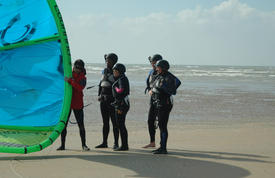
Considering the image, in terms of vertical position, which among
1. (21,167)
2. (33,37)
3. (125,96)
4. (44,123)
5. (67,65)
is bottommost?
(21,167)

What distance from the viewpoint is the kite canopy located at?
5.66 m

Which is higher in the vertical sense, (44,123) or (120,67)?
(120,67)

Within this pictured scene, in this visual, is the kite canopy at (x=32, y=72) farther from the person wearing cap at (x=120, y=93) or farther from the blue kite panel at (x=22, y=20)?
the person wearing cap at (x=120, y=93)

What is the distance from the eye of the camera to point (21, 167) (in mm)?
5039

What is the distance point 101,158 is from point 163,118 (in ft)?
3.64

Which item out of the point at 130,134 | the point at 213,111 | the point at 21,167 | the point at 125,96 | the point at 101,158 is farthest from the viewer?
the point at 213,111

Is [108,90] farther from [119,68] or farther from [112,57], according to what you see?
[112,57]

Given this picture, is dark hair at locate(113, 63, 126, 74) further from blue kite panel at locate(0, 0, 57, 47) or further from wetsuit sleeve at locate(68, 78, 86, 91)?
blue kite panel at locate(0, 0, 57, 47)

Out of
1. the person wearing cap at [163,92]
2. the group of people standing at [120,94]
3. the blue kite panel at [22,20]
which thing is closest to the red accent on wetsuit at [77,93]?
the group of people standing at [120,94]

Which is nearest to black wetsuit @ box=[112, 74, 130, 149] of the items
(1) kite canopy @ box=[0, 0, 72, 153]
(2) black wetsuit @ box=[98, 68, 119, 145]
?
(2) black wetsuit @ box=[98, 68, 119, 145]

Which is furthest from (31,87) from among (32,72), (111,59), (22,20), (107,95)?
(111,59)

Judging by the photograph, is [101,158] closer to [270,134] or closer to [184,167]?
[184,167]

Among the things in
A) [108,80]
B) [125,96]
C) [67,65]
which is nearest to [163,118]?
[125,96]

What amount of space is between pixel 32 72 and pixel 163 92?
1963 mm
